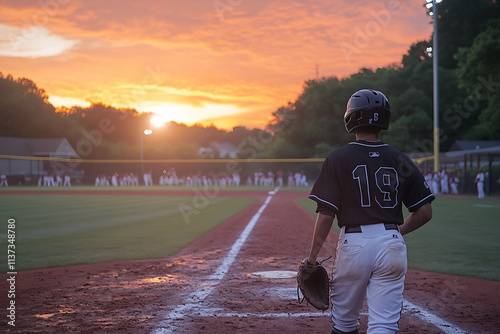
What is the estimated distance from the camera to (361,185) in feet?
10.5

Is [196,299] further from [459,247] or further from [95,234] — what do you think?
[95,234]

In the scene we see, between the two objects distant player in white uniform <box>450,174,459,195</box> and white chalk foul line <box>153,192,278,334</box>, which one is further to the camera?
distant player in white uniform <box>450,174,459,195</box>

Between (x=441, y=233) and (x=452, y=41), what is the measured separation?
67.4m

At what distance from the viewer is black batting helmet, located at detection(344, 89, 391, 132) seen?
132 inches

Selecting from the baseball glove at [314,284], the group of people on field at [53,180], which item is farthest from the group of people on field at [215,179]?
the baseball glove at [314,284]

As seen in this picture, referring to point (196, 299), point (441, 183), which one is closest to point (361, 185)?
point (196, 299)

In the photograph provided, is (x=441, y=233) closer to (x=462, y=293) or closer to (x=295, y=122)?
(x=462, y=293)

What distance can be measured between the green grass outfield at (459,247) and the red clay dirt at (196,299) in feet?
2.21

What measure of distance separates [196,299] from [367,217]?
3.44m


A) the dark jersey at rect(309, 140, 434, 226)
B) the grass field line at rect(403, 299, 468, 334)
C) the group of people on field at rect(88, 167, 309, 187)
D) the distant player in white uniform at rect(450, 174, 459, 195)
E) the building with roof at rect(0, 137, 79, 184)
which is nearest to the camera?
the dark jersey at rect(309, 140, 434, 226)

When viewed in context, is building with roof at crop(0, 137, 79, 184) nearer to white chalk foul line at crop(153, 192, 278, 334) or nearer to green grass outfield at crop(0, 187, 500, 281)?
green grass outfield at crop(0, 187, 500, 281)

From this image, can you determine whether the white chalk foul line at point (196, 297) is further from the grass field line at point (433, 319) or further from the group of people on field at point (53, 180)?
the group of people on field at point (53, 180)

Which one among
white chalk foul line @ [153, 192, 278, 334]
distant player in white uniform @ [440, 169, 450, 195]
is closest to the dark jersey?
white chalk foul line @ [153, 192, 278, 334]

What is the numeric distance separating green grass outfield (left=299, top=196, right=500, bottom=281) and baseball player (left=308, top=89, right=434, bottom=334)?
5.18 meters
